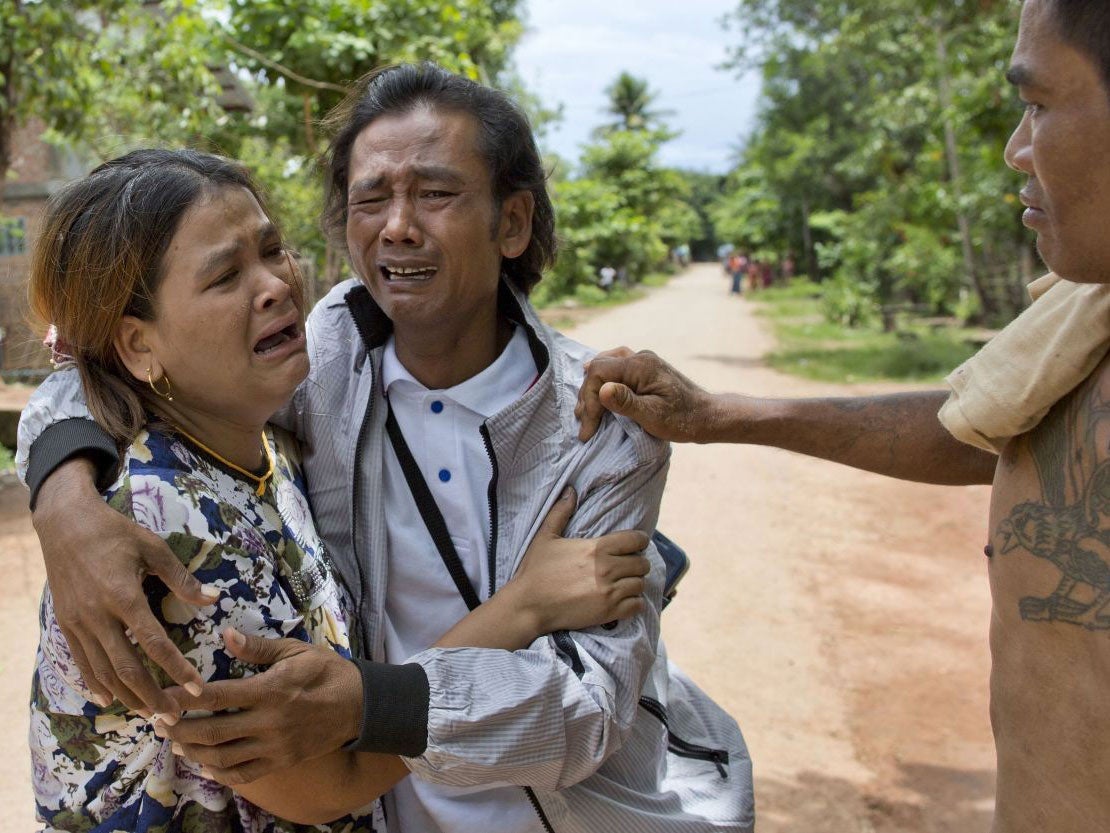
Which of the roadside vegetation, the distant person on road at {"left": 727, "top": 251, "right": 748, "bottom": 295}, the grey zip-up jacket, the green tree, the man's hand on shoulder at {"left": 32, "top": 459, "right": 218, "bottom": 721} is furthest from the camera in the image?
the distant person on road at {"left": 727, "top": 251, "right": 748, "bottom": 295}

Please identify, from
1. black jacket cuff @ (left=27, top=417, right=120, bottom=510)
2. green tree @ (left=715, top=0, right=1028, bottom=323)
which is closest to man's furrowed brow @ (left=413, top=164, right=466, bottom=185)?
black jacket cuff @ (left=27, top=417, right=120, bottom=510)

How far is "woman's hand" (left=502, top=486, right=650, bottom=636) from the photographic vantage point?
70.6 inches

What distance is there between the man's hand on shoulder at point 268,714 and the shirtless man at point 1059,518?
3.32 feet

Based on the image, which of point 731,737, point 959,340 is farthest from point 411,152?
point 959,340

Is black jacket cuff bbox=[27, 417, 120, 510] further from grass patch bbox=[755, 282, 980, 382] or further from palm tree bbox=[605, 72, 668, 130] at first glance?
palm tree bbox=[605, 72, 668, 130]

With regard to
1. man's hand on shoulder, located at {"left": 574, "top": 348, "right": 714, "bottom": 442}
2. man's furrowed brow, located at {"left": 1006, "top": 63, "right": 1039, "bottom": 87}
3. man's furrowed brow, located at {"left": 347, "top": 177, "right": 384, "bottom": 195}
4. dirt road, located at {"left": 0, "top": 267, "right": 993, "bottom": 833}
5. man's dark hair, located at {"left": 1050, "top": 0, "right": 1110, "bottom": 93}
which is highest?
man's dark hair, located at {"left": 1050, "top": 0, "right": 1110, "bottom": 93}

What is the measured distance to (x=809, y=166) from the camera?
27.9 m

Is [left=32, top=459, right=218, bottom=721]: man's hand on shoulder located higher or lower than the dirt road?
higher

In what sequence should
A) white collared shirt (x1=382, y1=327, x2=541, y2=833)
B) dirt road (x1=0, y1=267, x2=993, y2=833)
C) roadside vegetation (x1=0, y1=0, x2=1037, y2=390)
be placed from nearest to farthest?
white collared shirt (x1=382, y1=327, x2=541, y2=833)
dirt road (x1=0, y1=267, x2=993, y2=833)
roadside vegetation (x1=0, y1=0, x2=1037, y2=390)

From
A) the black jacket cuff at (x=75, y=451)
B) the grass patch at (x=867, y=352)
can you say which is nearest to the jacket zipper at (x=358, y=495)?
the black jacket cuff at (x=75, y=451)

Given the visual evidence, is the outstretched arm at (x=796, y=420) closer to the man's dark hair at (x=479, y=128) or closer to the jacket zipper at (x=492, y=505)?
the jacket zipper at (x=492, y=505)

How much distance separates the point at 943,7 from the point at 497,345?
32.2 feet

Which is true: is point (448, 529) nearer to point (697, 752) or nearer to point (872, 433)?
point (697, 752)

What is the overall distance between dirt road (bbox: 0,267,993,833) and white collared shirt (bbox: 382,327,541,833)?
2132 millimetres
